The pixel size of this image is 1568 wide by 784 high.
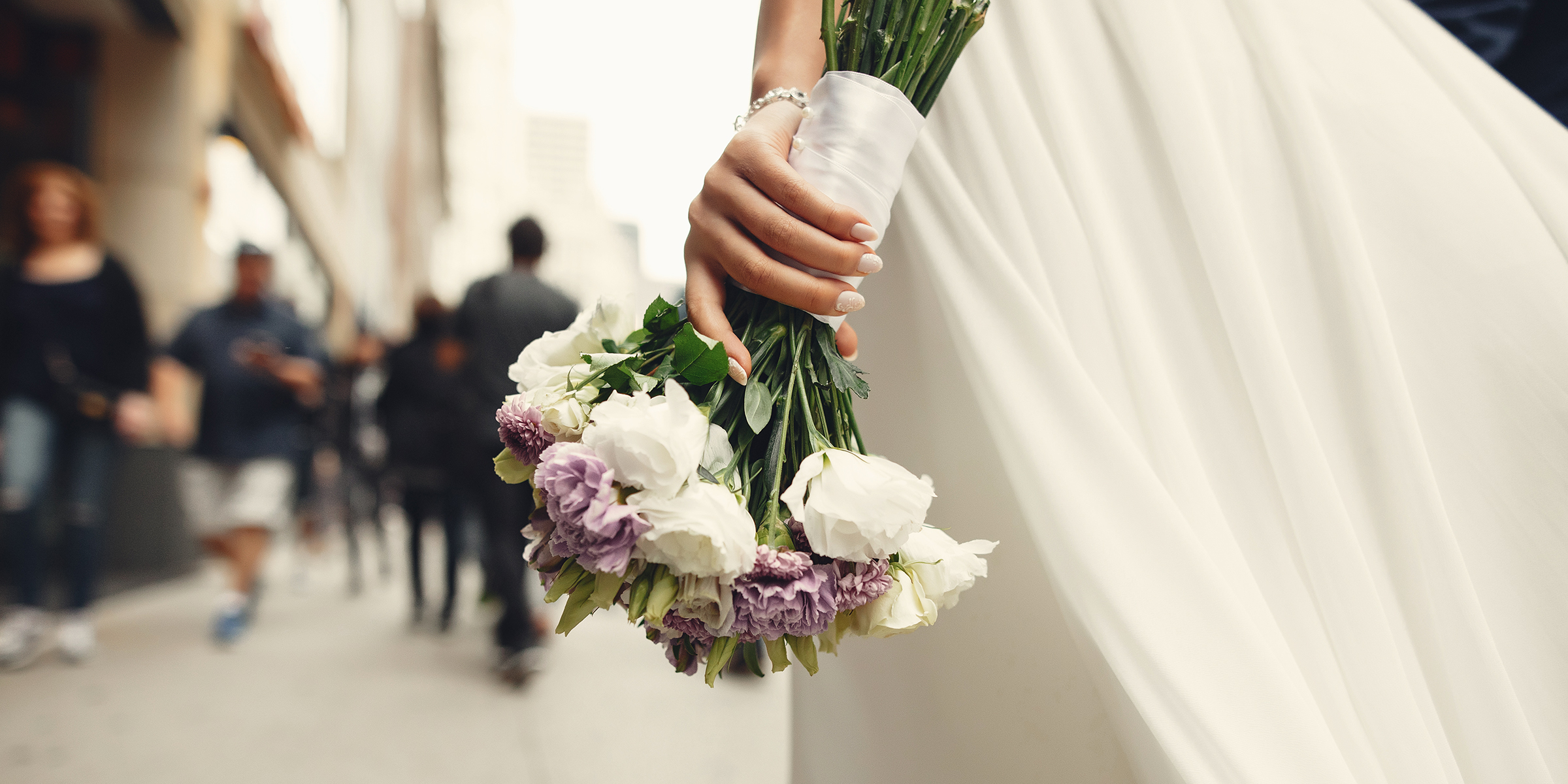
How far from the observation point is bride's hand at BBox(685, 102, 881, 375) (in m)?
0.83

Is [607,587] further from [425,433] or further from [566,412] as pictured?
[425,433]

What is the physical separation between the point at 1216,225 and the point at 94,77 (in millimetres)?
7809

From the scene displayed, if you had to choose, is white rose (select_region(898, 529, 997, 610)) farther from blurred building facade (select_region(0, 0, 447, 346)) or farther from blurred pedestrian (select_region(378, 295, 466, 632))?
blurred building facade (select_region(0, 0, 447, 346))

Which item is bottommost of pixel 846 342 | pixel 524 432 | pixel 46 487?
pixel 46 487

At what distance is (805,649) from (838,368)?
28cm

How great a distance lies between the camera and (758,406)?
0.82 m

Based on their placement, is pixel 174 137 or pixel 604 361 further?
pixel 174 137

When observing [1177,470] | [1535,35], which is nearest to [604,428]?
[1177,470]

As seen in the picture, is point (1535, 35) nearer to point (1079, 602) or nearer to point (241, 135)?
point (1079, 602)

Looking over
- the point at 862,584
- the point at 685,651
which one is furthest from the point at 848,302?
the point at 685,651

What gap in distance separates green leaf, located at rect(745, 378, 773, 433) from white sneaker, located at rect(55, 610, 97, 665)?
13.8 ft

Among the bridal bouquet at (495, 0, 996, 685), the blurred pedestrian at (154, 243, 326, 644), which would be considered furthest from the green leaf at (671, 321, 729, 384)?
the blurred pedestrian at (154, 243, 326, 644)

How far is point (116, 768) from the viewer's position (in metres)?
2.50

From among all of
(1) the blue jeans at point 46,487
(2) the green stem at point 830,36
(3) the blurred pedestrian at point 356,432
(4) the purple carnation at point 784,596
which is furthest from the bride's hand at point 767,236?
(3) the blurred pedestrian at point 356,432
